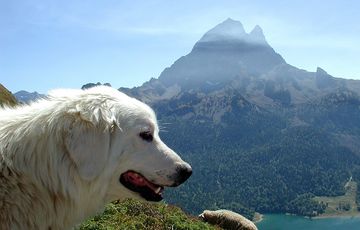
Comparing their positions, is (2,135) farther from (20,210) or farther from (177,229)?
(177,229)

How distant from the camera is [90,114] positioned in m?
4.83

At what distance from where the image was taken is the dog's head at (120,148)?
4.65 meters

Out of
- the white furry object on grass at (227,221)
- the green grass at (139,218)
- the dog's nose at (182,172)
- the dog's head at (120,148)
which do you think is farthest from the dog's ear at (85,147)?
the white furry object on grass at (227,221)

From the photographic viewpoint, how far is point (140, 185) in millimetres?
5191

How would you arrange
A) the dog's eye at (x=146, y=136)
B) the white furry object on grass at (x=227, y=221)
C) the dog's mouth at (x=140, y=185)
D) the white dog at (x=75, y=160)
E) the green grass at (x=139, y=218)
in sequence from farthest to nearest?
the white furry object on grass at (x=227, y=221) < the green grass at (x=139, y=218) < the dog's eye at (x=146, y=136) < the dog's mouth at (x=140, y=185) < the white dog at (x=75, y=160)

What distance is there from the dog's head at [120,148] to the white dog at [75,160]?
10 mm

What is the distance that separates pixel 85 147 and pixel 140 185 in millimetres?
902

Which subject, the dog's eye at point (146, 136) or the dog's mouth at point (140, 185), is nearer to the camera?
the dog's mouth at point (140, 185)

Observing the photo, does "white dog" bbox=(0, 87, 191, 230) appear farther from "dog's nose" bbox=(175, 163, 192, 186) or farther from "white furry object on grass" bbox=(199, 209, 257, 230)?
"white furry object on grass" bbox=(199, 209, 257, 230)

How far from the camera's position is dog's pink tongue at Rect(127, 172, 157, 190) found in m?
5.13

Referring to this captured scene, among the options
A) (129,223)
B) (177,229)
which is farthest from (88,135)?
(177,229)

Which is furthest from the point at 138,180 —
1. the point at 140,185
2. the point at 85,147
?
the point at 85,147

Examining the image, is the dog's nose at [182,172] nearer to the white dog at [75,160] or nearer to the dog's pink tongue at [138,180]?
the white dog at [75,160]

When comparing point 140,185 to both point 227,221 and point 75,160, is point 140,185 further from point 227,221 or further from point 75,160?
point 227,221
